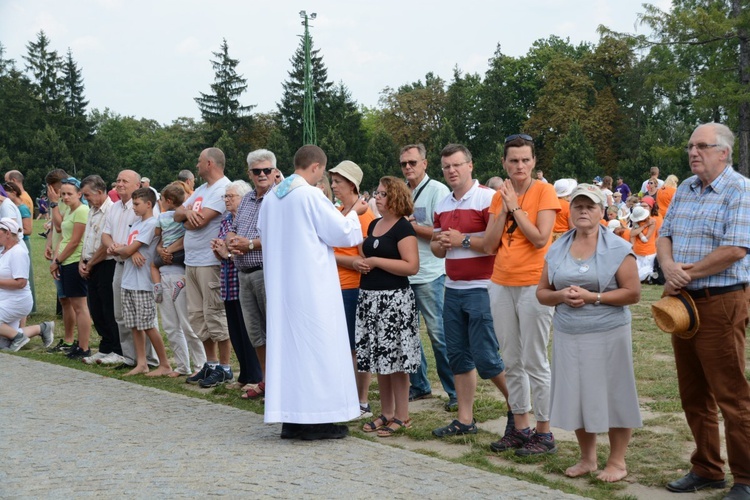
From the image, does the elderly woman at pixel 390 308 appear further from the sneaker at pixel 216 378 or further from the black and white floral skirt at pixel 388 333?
the sneaker at pixel 216 378

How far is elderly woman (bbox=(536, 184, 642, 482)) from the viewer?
556cm

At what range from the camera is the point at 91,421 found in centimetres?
730

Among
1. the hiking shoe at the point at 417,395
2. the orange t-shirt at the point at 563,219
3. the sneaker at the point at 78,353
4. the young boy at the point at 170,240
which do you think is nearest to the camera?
the hiking shoe at the point at 417,395

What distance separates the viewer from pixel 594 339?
18.4ft

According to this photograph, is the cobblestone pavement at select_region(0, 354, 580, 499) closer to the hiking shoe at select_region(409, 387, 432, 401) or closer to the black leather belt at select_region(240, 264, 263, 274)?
the black leather belt at select_region(240, 264, 263, 274)

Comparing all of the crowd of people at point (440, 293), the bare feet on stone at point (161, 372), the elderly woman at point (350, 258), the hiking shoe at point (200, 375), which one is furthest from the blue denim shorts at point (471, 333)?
the bare feet on stone at point (161, 372)

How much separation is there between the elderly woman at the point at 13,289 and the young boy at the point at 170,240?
3.23 m

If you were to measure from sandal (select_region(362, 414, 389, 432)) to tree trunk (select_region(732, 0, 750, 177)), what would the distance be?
3173 cm

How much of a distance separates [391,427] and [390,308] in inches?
37.5

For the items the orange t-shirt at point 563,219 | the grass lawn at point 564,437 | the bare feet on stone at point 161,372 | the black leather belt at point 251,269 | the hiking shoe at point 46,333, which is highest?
the orange t-shirt at point 563,219

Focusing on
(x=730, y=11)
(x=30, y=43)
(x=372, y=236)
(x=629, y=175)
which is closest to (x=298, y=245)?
(x=372, y=236)

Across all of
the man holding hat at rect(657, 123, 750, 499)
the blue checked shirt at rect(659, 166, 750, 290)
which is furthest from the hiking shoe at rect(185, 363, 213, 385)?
the blue checked shirt at rect(659, 166, 750, 290)

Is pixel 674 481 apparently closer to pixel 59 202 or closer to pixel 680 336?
pixel 680 336

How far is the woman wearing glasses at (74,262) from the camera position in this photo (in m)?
11.1
